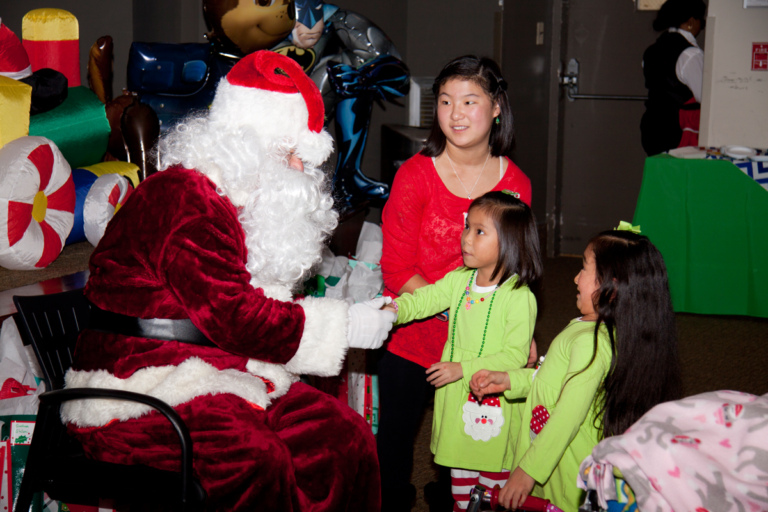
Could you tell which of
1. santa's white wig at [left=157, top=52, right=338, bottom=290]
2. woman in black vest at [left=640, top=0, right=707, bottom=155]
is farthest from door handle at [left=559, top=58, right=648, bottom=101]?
santa's white wig at [left=157, top=52, right=338, bottom=290]

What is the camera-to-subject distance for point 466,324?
1.85 meters

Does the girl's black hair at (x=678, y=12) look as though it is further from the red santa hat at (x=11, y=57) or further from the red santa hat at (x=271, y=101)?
the red santa hat at (x=11, y=57)

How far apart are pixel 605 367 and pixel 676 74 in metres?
3.31

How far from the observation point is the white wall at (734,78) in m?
3.92

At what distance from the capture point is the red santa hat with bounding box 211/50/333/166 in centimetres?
163

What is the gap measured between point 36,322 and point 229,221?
0.72 m

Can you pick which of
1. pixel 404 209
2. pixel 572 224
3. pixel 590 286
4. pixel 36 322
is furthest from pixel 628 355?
pixel 572 224

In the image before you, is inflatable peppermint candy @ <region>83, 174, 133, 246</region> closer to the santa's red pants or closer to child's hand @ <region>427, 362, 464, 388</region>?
the santa's red pants

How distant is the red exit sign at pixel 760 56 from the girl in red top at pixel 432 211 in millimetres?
2647

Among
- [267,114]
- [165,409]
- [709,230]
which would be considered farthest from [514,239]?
[709,230]

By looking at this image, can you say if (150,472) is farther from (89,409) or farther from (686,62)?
(686,62)

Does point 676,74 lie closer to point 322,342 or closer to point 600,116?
point 600,116

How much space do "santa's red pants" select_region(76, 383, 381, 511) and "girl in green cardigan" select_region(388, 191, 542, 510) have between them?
0.34 metres

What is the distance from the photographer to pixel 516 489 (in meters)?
1.54
